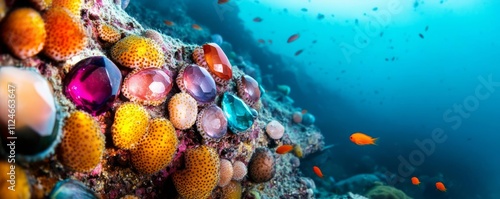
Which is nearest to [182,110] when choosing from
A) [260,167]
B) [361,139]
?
[260,167]

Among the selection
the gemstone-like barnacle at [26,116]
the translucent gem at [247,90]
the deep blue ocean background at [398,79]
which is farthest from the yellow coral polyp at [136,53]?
the deep blue ocean background at [398,79]

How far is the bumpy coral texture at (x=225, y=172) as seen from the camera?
302 centimetres

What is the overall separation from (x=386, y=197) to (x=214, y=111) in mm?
9078

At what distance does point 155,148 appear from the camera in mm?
2244

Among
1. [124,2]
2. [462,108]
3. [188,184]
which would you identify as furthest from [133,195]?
[462,108]

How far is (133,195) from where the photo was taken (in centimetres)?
236

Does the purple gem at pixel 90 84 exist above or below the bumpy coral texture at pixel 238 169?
above

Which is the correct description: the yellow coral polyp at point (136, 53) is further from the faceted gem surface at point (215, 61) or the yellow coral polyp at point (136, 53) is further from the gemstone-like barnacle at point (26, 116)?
the gemstone-like barnacle at point (26, 116)

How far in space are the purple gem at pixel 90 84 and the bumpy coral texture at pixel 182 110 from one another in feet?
2.10

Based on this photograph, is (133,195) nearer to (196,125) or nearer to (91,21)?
(196,125)

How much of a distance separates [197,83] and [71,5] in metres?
1.22

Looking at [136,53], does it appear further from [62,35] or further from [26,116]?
[26,116]

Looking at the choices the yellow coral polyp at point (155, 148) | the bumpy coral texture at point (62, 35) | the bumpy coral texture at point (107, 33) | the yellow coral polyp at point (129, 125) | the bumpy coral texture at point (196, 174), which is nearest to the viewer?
the bumpy coral texture at point (62, 35)

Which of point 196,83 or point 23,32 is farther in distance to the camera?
point 196,83
